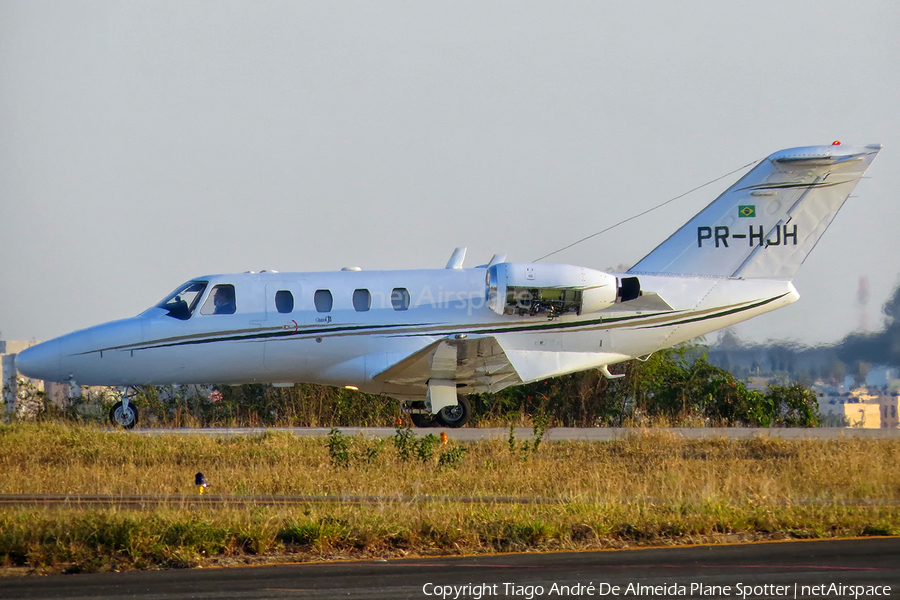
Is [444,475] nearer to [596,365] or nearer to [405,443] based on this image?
[405,443]

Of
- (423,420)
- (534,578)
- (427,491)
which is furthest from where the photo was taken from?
(423,420)

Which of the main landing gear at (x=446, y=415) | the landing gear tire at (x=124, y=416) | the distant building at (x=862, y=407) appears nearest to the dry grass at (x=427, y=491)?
the landing gear tire at (x=124, y=416)

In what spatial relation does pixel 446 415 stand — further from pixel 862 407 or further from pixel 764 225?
pixel 862 407

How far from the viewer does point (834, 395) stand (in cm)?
2305

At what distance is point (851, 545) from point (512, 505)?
10.8 feet

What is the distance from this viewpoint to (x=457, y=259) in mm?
19609

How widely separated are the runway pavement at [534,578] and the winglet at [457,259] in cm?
1150

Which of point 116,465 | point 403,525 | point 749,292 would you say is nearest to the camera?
point 403,525

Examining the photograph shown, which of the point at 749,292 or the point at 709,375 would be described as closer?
the point at 749,292

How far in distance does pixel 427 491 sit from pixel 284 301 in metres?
7.70

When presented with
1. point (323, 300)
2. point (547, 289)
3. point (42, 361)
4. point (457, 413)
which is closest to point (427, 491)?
point (547, 289)

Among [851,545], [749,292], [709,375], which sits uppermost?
[749,292]

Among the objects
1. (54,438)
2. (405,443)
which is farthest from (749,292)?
(54,438)

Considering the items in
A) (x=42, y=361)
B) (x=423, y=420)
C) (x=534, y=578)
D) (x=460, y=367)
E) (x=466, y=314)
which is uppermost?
(x=466, y=314)
